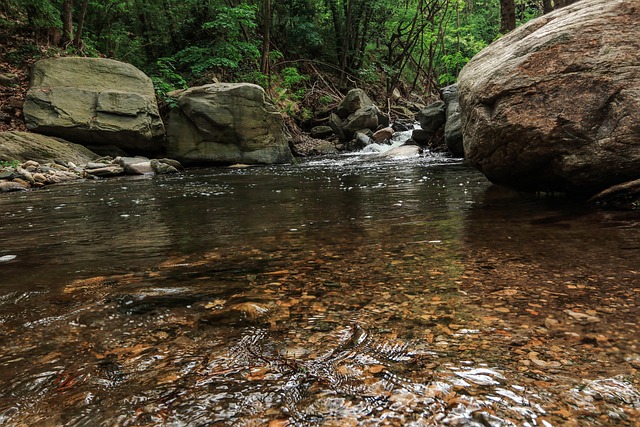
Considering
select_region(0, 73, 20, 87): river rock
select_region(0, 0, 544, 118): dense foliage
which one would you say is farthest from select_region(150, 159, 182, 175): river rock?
select_region(0, 73, 20, 87): river rock

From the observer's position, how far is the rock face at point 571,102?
3.90 meters

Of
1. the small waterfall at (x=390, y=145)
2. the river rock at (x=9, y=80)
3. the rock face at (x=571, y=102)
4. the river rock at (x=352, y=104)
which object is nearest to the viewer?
the rock face at (x=571, y=102)

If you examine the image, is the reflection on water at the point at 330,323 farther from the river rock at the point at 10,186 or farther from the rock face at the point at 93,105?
the rock face at the point at 93,105

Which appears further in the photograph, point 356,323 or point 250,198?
point 250,198

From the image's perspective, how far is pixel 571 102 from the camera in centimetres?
405

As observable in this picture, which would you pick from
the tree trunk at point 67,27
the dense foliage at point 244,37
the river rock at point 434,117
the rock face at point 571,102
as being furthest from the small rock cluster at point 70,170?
the rock face at point 571,102

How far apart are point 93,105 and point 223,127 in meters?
3.37

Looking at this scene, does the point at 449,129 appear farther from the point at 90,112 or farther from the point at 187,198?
the point at 90,112

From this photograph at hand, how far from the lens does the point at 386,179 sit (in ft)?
25.2

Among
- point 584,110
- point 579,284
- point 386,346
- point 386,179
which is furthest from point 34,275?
point 386,179

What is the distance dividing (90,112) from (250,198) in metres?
7.27

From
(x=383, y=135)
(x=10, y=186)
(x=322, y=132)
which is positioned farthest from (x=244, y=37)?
(x=10, y=186)

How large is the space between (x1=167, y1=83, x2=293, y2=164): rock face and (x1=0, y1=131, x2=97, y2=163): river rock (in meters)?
2.40

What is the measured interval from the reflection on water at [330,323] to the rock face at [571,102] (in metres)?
0.58
